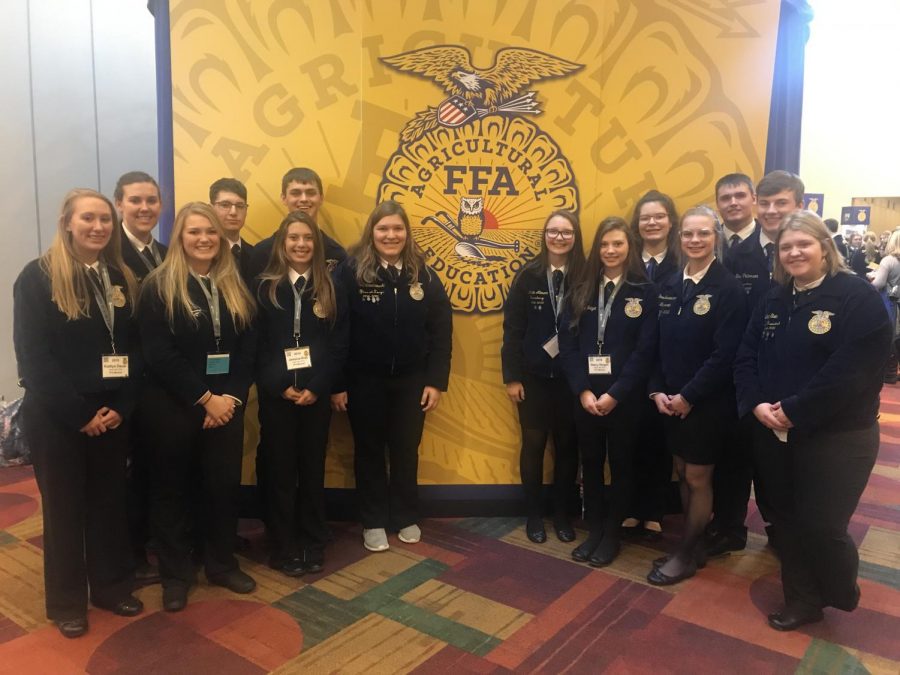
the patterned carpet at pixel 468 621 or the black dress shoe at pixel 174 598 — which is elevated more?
the black dress shoe at pixel 174 598

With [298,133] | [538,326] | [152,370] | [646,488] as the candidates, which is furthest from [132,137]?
[646,488]

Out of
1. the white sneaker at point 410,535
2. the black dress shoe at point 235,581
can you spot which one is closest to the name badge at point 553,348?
the white sneaker at point 410,535

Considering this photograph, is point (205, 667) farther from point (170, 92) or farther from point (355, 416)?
point (170, 92)

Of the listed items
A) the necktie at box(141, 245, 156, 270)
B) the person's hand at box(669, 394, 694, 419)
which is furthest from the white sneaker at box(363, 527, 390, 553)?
the necktie at box(141, 245, 156, 270)

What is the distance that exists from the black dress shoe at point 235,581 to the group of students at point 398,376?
0.05 feet

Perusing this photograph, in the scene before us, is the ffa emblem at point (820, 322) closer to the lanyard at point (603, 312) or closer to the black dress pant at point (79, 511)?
the lanyard at point (603, 312)

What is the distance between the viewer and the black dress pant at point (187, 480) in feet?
7.90

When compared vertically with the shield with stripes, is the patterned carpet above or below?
below

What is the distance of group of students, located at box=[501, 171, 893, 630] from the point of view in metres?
2.18

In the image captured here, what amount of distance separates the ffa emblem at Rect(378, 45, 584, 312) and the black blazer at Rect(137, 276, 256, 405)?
1.22 meters

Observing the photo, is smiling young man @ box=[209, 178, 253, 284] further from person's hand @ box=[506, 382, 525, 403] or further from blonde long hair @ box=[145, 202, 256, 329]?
person's hand @ box=[506, 382, 525, 403]

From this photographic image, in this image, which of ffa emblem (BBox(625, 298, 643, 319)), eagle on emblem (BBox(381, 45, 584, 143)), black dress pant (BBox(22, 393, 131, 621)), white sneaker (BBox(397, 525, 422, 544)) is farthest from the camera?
eagle on emblem (BBox(381, 45, 584, 143))

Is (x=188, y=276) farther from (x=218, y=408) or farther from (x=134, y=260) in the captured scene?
(x=218, y=408)

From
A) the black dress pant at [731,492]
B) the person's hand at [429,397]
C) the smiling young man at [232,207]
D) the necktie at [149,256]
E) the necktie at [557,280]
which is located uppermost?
the smiling young man at [232,207]
